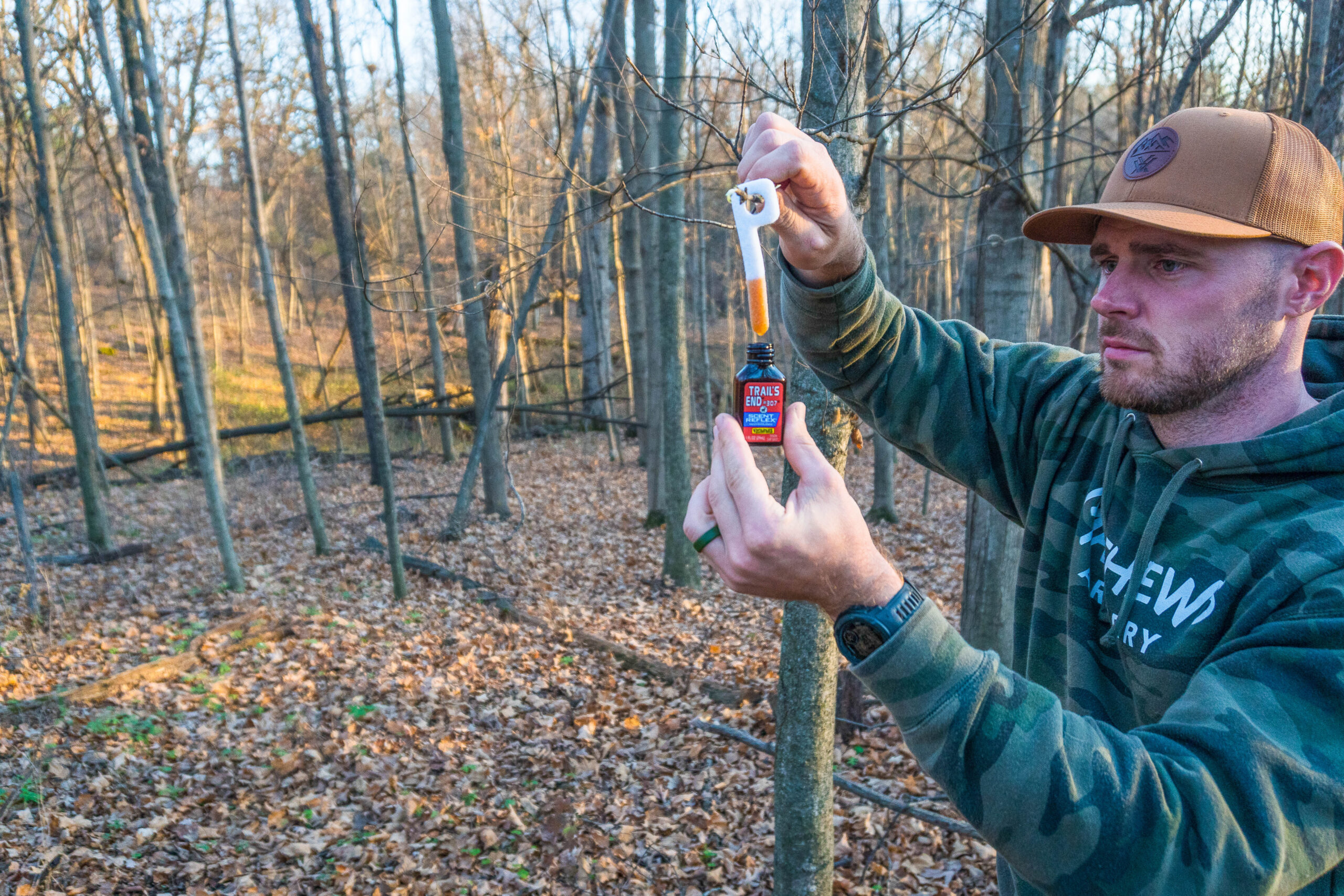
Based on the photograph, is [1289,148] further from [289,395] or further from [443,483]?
[443,483]

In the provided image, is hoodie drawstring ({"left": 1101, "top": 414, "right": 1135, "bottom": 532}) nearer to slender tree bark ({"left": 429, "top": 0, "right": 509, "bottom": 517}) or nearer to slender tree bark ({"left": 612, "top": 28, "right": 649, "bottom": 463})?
slender tree bark ({"left": 429, "top": 0, "right": 509, "bottom": 517})

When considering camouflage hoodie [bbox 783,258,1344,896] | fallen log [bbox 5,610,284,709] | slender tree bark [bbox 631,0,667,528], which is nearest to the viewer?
camouflage hoodie [bbox 783,258,1344,896]

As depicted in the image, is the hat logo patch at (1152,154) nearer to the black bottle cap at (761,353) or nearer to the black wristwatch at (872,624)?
the black bottle cap at (761,353)

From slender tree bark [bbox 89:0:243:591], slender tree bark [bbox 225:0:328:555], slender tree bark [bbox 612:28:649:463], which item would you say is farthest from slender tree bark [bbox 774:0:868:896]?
slender tree bark [bbox 612:28:649:463]

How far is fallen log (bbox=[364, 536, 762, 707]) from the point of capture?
6676 millimetres

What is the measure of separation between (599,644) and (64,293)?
768 centimetres

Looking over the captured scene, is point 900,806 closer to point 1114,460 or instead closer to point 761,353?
point 1114,460

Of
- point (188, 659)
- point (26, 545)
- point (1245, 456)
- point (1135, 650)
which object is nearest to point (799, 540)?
point (1135, 650)

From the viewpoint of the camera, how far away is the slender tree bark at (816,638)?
3336 millimetres

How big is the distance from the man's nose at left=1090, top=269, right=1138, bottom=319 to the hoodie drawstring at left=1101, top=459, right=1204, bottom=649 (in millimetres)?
363

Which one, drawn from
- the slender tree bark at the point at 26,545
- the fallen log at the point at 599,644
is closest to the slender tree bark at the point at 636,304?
the fallen log at the point at 599,644

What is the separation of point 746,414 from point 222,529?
8.78 meters

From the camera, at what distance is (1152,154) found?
183 centimetres

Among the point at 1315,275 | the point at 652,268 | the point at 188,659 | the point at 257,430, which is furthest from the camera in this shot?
the point at 257,430
